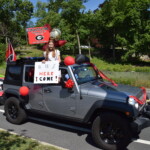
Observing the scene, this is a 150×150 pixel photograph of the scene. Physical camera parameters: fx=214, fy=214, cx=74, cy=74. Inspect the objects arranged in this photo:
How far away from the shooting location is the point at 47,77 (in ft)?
17.0

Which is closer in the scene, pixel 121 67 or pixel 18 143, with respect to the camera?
pixel 18 143

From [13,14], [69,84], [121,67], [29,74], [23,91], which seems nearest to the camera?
[69,84]

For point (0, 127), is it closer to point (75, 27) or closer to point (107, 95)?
point (107, 95)

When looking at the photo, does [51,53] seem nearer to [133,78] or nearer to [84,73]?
[84,73]

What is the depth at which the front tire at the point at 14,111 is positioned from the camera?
5875mm

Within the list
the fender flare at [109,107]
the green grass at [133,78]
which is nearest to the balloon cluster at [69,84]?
the fender flare at [109,107]

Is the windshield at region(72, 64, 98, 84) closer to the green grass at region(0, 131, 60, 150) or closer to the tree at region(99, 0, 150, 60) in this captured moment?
the green grass at region(0, 131, 60, 150)

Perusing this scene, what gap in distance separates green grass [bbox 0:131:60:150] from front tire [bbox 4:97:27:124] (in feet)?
2.70

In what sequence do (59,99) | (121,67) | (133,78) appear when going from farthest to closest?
Answer: (121,67) < (133,78) < (59,99)

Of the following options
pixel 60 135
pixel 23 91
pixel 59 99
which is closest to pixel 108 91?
pixel 59 99

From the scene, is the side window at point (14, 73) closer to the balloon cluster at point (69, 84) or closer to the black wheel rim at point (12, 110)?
the black wheel rim at point (12, 110)

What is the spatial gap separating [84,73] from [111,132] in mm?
1597

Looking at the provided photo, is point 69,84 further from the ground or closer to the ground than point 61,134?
further from the ground

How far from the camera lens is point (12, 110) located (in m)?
6.09
